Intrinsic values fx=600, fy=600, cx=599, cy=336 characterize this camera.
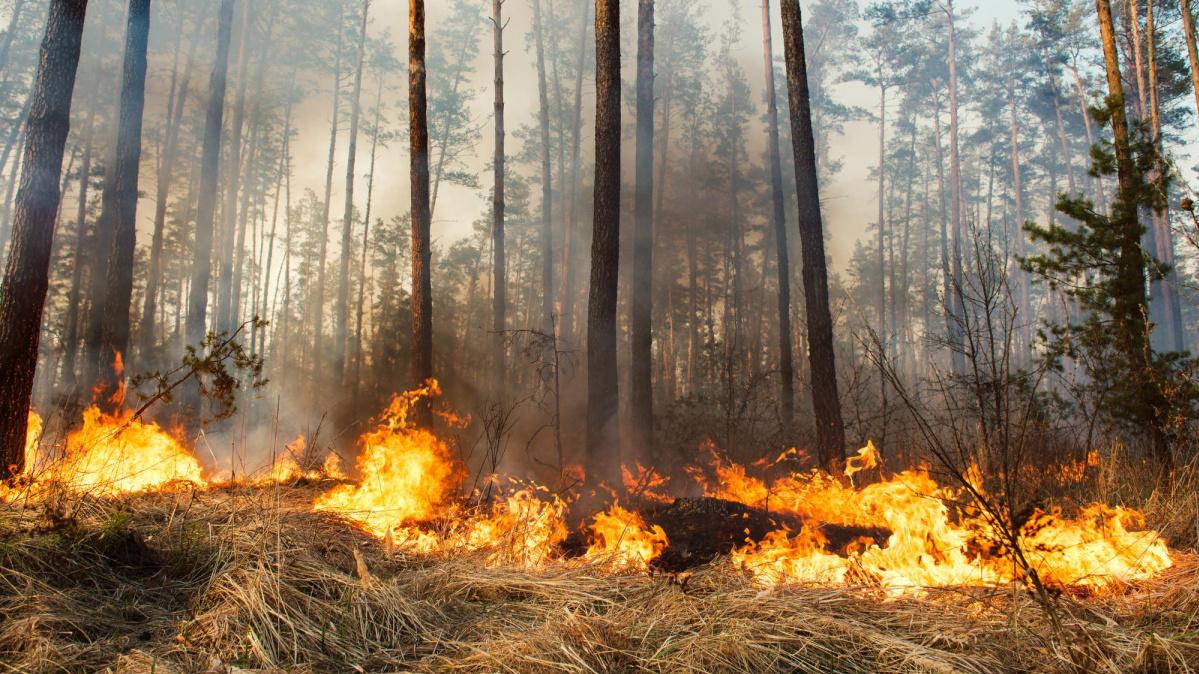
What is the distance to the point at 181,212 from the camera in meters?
29.4

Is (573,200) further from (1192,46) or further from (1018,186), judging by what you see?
(1018,186)

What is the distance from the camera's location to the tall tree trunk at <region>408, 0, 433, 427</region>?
991 cm

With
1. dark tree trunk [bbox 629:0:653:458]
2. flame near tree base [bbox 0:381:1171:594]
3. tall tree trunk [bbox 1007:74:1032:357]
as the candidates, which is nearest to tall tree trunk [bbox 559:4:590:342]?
dark tree trunk [bbox 629:0:653:458]

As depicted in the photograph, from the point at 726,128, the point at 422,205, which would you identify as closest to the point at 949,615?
the point at 422,205

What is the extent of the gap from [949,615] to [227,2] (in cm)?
1763

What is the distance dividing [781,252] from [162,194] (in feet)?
68.1

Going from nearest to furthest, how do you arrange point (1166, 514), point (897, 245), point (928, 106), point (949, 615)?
point (949, 615) < point (1166, 514) < point (928, 106) < point (897, 245)

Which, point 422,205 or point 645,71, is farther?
point 645,71

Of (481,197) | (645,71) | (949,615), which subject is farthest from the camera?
(481,197)

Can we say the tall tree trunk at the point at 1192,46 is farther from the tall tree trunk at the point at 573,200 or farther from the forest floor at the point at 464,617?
the tall tree trunk at the point at 573,200

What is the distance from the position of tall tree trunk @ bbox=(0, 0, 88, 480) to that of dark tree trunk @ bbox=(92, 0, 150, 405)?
4.75 m

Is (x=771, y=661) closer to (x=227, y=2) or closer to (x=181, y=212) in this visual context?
(x=227, y=2)

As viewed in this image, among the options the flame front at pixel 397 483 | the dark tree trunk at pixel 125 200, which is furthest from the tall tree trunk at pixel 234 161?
the flame front at pixel 397 483

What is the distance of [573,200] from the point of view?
26.9 m
